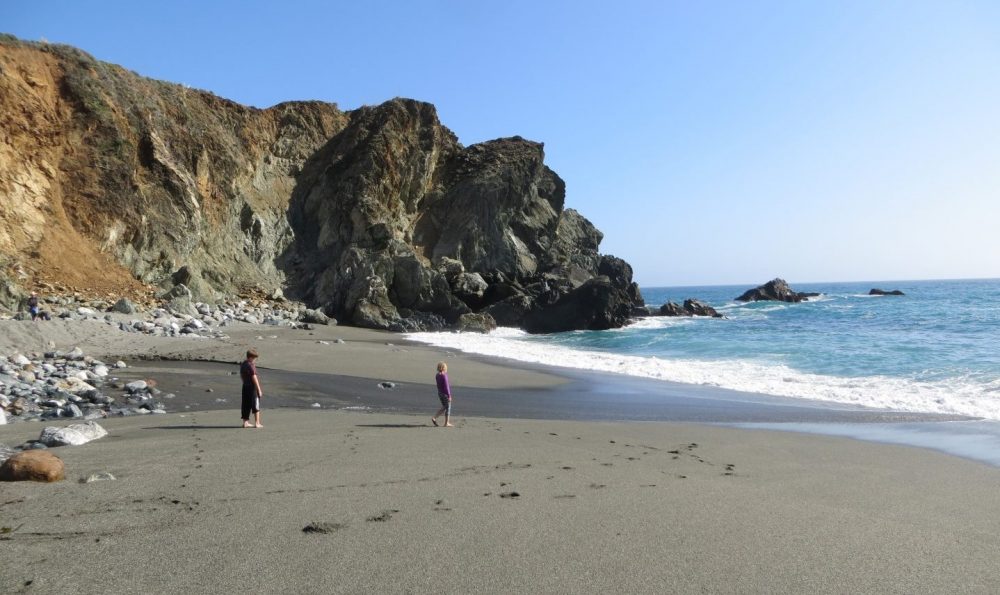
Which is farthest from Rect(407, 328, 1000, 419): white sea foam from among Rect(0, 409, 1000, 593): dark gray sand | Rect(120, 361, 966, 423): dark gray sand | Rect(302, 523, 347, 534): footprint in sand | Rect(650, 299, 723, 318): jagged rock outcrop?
Rect(650, 299, 723, 318): jagged rock outcrop

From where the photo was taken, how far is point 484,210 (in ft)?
161

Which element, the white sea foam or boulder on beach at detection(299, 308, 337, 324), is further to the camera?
boulder on beach at detection(299, 308, 337, 324)

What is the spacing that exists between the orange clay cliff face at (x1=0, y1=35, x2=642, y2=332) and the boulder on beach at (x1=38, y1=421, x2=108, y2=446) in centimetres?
1552

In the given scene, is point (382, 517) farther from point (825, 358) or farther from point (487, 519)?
point (825, 358)

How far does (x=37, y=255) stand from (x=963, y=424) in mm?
30110

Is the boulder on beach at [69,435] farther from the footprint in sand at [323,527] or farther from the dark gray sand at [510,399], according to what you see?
the footprint in sand at [323,527]

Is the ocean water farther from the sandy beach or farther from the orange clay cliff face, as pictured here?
the orange clay cliff face

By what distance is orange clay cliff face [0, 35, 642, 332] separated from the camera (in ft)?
87.4

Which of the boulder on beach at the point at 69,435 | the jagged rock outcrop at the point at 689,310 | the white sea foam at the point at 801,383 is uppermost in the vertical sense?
the jagged rock outcrop at the point at 689,310

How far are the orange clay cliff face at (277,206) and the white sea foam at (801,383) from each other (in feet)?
50.6

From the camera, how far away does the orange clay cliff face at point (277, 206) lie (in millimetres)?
26625

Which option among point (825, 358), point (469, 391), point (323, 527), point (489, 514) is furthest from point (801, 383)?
point (323, 527)

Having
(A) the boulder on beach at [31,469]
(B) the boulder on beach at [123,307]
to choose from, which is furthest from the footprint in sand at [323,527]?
(B) the boulder on beach at [123,307]

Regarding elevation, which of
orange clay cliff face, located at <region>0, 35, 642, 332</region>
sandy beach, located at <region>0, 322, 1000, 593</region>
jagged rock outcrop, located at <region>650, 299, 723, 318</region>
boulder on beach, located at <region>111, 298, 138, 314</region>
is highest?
orange clay cliff face, located at <region>0, 35, 642, 332</region>
